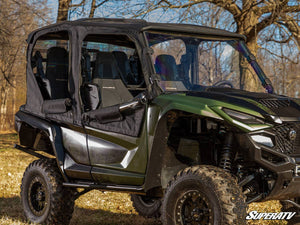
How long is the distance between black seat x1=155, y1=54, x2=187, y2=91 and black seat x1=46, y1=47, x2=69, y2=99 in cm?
184

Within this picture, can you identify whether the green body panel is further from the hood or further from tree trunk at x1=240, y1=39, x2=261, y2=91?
tree trunk at x1=240, y1=39, x2=261, y2=91

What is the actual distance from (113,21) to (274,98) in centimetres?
221

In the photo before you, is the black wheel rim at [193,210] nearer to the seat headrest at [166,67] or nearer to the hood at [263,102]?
the hood at [263,102]

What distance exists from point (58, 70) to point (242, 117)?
333 centimetres

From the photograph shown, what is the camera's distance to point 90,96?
6.59 metres

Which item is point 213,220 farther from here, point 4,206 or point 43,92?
point 4,206

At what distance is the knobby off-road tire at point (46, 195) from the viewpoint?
22.6 ft

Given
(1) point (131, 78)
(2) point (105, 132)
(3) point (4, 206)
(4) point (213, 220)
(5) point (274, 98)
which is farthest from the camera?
(3) point (4, 206)

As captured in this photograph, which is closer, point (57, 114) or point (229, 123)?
point (229, 123)

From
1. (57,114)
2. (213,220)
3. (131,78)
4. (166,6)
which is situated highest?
(166,6)

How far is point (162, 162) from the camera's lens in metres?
5.64

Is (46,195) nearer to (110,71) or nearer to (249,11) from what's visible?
(110,71)

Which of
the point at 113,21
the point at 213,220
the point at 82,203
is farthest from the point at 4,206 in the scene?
the point at 213,220

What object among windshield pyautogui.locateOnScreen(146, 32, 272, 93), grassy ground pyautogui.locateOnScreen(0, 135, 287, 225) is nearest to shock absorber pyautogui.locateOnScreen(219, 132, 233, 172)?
windshield pyautogui.locateOnScreen(146, 32, 272, 93)
